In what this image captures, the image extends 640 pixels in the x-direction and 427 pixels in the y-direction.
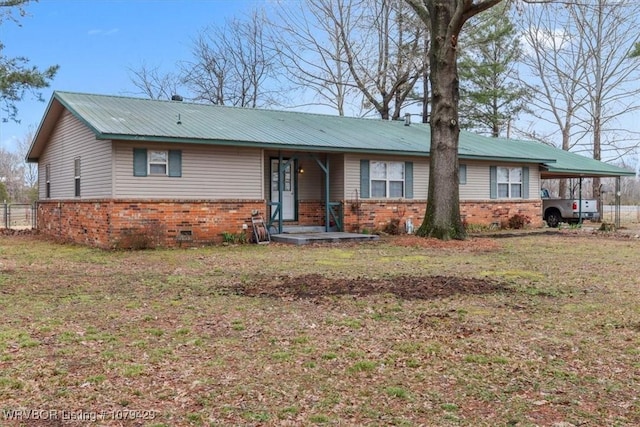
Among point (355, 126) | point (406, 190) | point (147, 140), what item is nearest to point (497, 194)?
point (406, 190)

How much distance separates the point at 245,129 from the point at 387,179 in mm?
4728

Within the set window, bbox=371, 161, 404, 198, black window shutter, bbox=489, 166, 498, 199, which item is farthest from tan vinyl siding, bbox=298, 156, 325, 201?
black window shutter, bbox=489, 166, 498, 199

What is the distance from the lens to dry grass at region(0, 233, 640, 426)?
3.36m

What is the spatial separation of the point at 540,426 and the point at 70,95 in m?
15.6

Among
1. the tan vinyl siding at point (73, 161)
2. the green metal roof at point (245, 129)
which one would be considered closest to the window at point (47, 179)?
the tan vinyl siding at point (73, 161)

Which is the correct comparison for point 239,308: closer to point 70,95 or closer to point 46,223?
point 70,95

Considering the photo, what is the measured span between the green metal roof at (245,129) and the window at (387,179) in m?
0.68

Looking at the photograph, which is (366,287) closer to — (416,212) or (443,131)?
(443,131)

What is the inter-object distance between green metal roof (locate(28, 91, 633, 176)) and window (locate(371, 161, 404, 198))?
683 millimetres

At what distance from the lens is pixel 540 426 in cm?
311

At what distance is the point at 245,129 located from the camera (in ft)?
49.0

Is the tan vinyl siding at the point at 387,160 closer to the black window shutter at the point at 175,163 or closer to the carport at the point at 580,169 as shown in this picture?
the black window shutter at the point at 175,163

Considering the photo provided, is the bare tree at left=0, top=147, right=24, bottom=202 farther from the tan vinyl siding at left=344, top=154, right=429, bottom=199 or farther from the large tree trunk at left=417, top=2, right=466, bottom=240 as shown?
the large tree trunk at left=417, top=2, right=466, bottom=240

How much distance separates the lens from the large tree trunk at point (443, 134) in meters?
14.4
